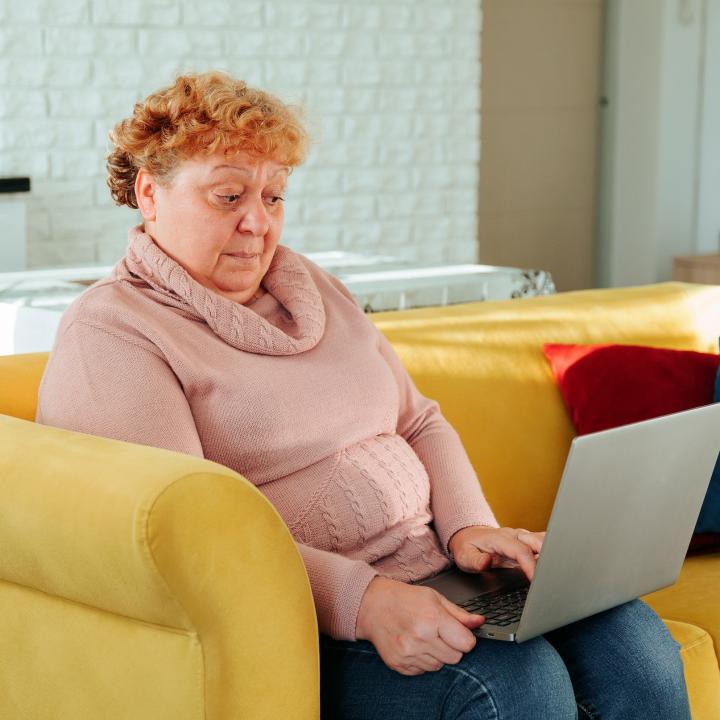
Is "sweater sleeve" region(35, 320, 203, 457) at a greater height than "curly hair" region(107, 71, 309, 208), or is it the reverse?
"curly hair" region(107, 71, 309, 208)

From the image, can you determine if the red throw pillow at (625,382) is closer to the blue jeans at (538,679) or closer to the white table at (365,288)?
the white table at (365,288)

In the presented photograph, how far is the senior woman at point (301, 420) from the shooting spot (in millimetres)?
1520

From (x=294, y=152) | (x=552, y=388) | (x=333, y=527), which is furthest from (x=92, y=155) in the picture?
(x=333, y=527)

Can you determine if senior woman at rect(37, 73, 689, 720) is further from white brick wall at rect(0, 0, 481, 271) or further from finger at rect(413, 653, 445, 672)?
white brick wall at rect(0, 0, 481, 271)

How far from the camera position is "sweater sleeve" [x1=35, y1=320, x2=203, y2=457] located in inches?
62.4

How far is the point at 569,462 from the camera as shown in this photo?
1.38 metres

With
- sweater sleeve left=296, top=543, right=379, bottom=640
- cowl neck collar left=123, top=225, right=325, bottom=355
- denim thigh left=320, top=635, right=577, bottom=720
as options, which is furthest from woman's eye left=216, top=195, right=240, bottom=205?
denim thigh left=320, top=635, right=577, bottom=720

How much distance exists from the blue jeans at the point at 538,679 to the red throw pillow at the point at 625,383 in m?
0.77

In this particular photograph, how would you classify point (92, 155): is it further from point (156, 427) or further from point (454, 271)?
point (156, 427)

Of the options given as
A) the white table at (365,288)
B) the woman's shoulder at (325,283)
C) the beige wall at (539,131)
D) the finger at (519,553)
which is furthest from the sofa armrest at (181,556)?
the beige wall at (539,131)

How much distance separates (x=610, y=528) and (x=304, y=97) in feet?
9.49

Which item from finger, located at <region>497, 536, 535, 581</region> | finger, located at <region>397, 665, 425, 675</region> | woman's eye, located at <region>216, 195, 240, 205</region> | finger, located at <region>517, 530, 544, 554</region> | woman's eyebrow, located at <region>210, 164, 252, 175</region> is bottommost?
finger, located at <region>397, 665, 425, 675</region>

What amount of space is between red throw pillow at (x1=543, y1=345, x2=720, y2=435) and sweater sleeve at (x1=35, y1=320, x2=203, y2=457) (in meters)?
1.06

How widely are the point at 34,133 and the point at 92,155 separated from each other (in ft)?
0.71
